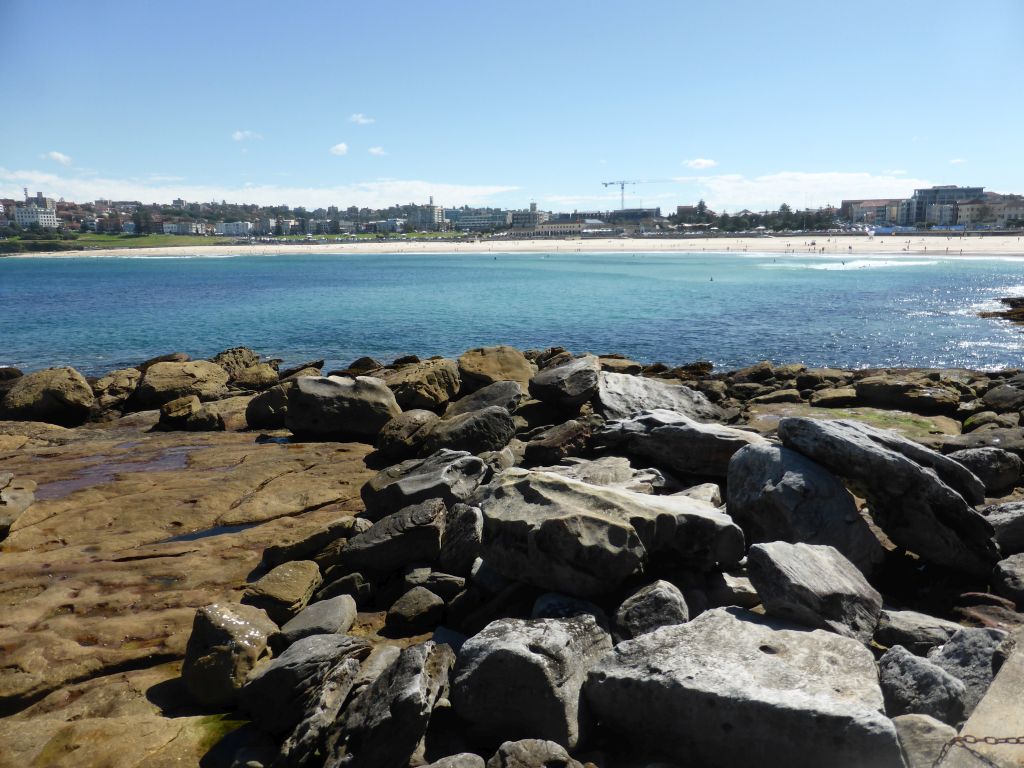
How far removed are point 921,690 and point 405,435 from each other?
26.4 ft

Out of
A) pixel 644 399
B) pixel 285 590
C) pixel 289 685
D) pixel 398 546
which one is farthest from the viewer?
pixel 644 399

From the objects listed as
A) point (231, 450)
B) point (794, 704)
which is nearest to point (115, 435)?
point (231, 450)

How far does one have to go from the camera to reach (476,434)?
33.6 feet

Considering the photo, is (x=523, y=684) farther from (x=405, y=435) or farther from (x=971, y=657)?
(x=405, y=435)

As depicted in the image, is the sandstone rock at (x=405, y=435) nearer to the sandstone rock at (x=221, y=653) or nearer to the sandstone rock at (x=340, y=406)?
the sandstone rock at (x=340, y=406)

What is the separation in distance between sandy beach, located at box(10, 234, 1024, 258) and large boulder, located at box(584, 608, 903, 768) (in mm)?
101308

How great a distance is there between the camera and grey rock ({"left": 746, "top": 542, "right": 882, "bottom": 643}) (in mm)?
5098

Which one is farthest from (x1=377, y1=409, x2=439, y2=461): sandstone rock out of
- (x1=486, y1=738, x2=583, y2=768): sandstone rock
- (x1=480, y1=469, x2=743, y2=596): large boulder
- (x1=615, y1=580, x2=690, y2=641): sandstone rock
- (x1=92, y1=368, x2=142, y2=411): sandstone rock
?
(x1=92, y1=368, x2=142, y2=411): sandstone rock

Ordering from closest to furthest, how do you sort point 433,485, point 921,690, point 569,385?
1. point 921,690
2. point 433,485
3. point 569,385

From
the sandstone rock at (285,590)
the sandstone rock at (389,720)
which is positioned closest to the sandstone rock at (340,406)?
the sandstone rock at (285,590)

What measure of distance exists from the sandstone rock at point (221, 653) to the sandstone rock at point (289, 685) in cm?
18

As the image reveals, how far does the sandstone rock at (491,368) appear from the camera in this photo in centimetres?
1429

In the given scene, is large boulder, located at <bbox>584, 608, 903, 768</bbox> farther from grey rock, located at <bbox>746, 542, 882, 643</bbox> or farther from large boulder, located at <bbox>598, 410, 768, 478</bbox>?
large boulder, located at <bbox>598, 410, 768, 478</bbox>

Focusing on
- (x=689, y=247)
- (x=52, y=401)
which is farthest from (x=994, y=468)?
(x=689, y=247)
